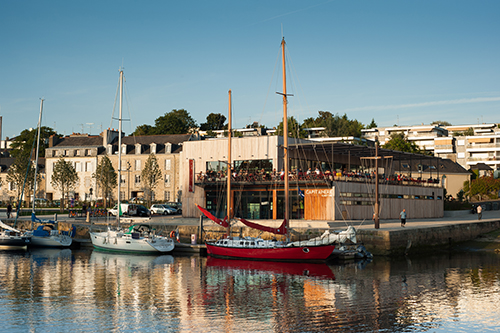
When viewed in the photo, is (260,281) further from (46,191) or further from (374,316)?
(46,191)

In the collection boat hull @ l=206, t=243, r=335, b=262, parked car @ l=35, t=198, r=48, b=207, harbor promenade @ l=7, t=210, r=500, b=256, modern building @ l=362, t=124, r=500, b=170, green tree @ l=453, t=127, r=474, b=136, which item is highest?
green tree @ l=453, t=127, r=474, b=136

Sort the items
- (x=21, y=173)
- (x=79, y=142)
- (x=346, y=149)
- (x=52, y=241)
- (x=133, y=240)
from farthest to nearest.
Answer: (x=79, y=142), (x=21, y=173), (x=346, y=149), (x=52, y=241), (x=133, y=240)

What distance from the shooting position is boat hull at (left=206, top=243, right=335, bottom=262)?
34094mm

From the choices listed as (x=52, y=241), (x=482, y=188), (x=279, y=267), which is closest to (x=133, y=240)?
(x=52, y=241)

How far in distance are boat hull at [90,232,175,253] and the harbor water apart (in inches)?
117

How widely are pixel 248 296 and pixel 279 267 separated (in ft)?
31.9

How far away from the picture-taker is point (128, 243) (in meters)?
41.1

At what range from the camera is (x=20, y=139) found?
388 feet

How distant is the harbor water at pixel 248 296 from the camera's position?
18.6 metres

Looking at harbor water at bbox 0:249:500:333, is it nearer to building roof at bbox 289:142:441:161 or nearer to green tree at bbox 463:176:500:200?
building roof at bbox 289:142:441:161

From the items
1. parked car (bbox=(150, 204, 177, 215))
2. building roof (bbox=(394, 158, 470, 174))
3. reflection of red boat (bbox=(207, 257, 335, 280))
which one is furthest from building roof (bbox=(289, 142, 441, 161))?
building roof (bbox=(394, 158, 470, 174))

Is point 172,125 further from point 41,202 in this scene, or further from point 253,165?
point 253,165

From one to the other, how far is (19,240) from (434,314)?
36480 mm

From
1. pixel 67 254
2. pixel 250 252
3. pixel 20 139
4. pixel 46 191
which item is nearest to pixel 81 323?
pixel 250 252
